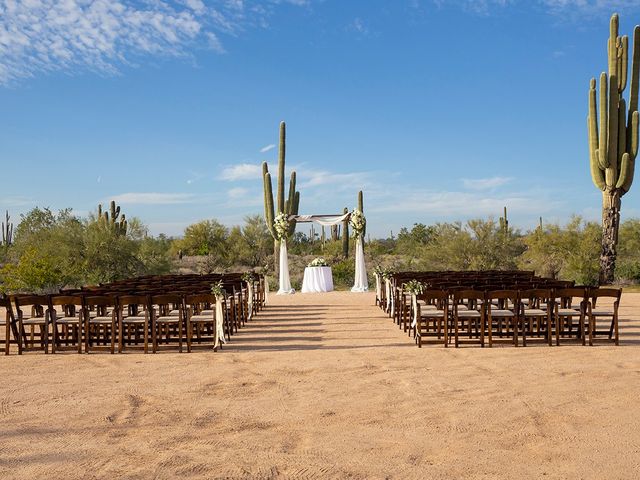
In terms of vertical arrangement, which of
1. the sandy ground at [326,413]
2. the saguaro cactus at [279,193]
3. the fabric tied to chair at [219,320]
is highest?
the saguaro cactus at [279,193]

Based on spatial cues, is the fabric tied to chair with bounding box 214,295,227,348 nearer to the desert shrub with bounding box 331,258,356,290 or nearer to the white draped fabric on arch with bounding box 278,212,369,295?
the white draped fabric on arch with bounding box 278,212,369,295

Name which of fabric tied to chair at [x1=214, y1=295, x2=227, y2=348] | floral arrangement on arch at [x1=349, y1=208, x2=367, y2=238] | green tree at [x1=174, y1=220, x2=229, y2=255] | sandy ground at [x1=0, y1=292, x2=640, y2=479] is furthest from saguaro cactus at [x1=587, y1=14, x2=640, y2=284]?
green tree at [x1=174, y1=220, x2=229, y2=255]

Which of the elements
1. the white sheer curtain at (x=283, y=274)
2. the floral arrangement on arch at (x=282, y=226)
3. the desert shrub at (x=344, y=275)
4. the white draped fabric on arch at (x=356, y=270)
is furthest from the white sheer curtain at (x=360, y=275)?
the desert shrub at (x=344, y=275)

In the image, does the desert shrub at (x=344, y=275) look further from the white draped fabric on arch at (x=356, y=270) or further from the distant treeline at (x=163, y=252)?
the white draped fabric on arch at (x=356, y=270)

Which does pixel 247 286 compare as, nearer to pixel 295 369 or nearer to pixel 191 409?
pixel 295 369

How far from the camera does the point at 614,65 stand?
2205 cm

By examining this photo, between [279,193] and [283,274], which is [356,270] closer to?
[283,274]

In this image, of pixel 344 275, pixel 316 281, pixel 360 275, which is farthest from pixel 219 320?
pixel 344 275

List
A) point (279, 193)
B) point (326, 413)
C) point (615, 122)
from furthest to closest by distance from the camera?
1. point (279, 193)
2. point (615, 122)
3. point (326, 413)

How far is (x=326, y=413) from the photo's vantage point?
234 inches

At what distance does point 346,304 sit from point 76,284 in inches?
436

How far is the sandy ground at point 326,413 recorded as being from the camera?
456 cm

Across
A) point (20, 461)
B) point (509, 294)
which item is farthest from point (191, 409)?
point (509, 294)

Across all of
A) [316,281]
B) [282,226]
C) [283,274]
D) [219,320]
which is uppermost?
[282,226]
